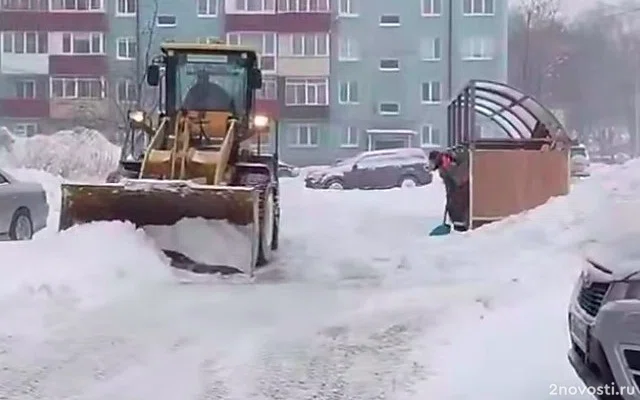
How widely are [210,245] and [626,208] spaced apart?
567 cm

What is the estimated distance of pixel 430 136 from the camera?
182 ft

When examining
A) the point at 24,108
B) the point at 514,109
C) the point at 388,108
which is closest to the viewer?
the point at 514,109

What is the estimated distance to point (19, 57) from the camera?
5597cm

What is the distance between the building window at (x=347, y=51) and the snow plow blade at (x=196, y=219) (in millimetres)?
44077

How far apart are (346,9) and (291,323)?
160 ft

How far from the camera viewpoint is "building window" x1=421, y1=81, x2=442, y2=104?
55656 millimetres

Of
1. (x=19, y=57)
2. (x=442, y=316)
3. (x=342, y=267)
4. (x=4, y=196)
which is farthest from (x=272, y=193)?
(x=19, y=57)

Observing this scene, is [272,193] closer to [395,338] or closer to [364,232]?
[364,232]

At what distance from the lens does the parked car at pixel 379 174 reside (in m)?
37.6

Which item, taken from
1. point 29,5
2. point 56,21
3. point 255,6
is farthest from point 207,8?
point 29,5

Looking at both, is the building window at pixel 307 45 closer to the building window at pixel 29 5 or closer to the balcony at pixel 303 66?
the balcony at pixel 303 66

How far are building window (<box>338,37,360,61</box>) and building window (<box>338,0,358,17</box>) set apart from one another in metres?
1.36

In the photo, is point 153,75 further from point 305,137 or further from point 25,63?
point 25,63

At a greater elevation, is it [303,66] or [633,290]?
[303,66]
